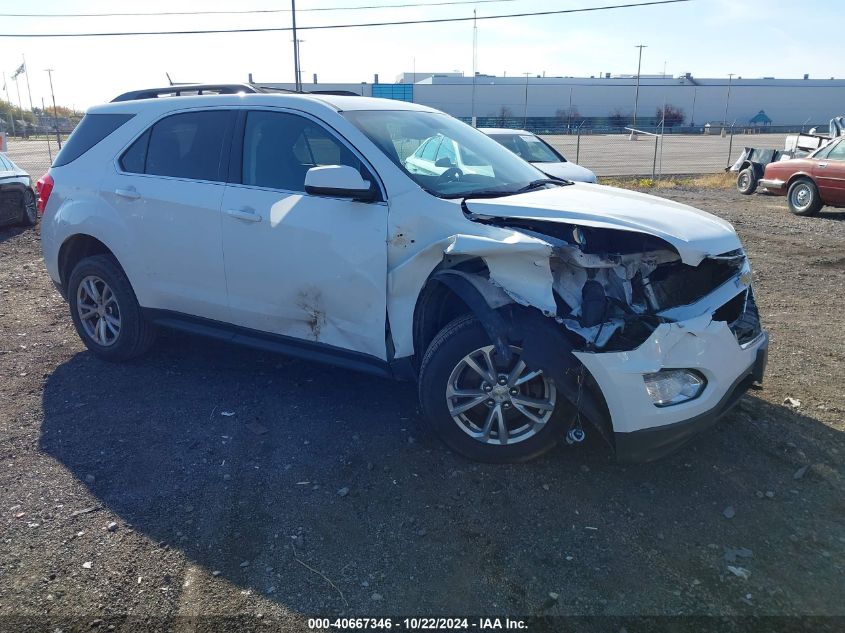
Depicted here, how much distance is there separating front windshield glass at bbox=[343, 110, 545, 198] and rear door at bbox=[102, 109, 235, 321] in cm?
109

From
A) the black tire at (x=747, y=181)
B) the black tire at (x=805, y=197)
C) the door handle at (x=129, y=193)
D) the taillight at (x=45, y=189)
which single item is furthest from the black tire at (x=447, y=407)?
the black tire at (x=747, y=181)

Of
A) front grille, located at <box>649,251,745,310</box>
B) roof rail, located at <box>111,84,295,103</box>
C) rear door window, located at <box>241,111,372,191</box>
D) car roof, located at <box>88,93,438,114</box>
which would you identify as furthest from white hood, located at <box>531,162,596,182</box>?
front grille, located at <box>649,251,745,310</box>

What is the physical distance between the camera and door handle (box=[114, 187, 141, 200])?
16.0 feet

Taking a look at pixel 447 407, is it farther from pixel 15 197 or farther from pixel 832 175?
pixel 832 175

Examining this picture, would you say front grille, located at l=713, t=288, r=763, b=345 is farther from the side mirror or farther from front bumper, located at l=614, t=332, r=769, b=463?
the side mirror

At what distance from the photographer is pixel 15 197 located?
11.8 metres

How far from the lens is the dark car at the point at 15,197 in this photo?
11555 mm

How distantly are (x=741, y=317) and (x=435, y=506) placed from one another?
198 cm

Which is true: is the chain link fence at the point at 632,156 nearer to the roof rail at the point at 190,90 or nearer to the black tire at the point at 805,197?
the black tire at the point at 805,197

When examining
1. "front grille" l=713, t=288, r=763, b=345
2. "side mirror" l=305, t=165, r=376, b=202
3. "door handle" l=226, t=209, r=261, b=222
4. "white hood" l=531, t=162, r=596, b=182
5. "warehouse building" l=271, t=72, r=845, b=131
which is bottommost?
"front grille" l=713, t=288, r=763, b=345

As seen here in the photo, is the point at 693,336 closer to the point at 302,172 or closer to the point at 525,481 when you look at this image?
the point at 525,481

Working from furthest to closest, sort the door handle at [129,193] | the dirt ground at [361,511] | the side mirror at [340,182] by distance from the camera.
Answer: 1. the door handle at [129,193]
2. the side mirror at [340,182]
3. the dirt ground at [361,511]

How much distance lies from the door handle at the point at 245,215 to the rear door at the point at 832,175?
41.3 ft

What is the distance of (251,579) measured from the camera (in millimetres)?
2924
